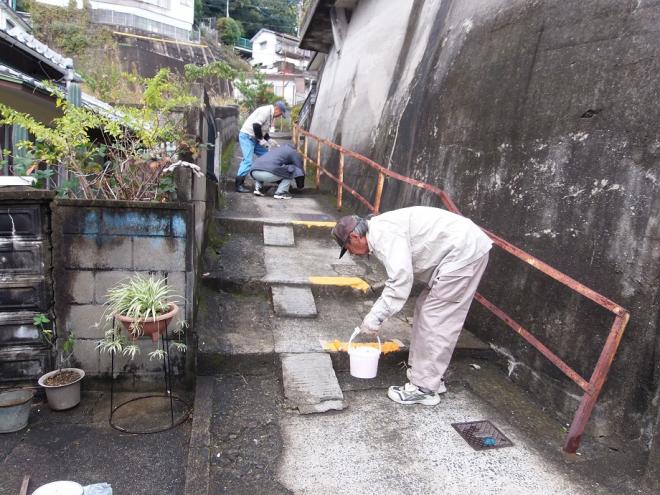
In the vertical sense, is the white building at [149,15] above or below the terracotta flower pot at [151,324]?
above

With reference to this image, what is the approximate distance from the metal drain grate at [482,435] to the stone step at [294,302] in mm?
1787

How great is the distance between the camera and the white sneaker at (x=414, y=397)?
3.61 meters

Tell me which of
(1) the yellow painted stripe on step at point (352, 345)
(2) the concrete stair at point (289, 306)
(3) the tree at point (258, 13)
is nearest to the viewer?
(2) the concrete stair at point (289, 306)

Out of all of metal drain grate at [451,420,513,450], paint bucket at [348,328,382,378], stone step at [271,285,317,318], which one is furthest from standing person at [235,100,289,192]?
metal drain grate at [451,420,513,450]

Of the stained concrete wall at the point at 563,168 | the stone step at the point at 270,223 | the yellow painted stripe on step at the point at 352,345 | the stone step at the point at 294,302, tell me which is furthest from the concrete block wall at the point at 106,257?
the stained concrete wall at the point at 563,168

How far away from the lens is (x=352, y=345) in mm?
4047

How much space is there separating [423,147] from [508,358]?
3011 mm

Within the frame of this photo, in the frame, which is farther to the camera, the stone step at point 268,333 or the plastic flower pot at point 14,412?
the stone step at point 268,333

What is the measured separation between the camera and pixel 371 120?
8.58 m

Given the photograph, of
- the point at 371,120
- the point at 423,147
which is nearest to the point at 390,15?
the point at 371,120

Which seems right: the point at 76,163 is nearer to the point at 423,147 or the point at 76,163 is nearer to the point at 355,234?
the point at 355,234

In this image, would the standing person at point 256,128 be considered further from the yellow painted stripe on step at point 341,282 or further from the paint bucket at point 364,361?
the paint bucket at point 364,361

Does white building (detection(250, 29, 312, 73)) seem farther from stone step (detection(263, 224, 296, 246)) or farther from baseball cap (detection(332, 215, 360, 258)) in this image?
baseball cap (detection(332, 215, 360, 258))

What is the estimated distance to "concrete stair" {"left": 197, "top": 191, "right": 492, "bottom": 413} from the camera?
149 inches
